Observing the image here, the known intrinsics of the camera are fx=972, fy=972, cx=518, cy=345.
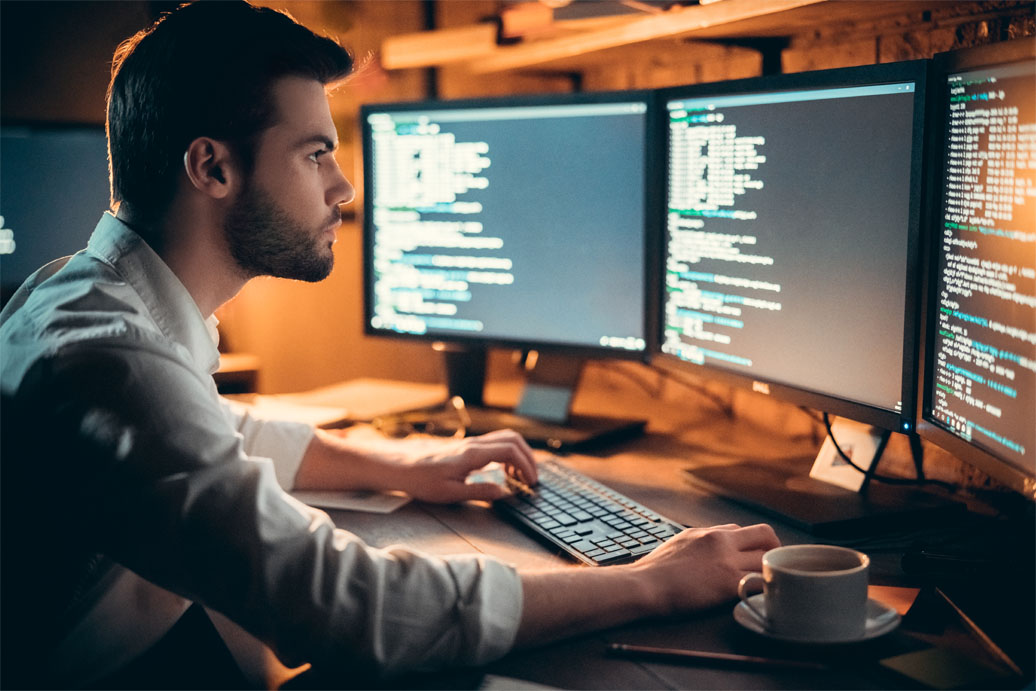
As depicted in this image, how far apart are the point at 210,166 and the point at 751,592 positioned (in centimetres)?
69

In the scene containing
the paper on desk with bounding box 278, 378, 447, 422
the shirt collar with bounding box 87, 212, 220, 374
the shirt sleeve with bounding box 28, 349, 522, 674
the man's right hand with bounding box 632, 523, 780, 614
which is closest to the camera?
the shirt sleeve with bounding box 28, 349, 522, 674

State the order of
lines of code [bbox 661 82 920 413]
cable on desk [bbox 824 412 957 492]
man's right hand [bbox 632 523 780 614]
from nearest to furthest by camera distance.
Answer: man's right hand [bbox 632 523 780 614] → lines of code [bbox 661 82 920 413] → cable on desk [bbox 824 412 957 492]

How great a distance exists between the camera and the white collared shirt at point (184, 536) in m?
0.74

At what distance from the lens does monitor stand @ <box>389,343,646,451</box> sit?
151cm

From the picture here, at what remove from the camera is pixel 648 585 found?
33.6 inches

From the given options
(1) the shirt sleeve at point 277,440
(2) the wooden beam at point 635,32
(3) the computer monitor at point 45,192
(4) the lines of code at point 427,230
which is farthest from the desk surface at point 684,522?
(3) the computer monitor at point 45,192

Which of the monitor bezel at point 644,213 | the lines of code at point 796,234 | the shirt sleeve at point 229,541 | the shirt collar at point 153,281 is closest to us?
the shirt sleeve at point 229,541

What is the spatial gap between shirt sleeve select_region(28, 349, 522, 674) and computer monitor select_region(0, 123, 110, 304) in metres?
1.16

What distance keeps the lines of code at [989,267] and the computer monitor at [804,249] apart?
0.15ft

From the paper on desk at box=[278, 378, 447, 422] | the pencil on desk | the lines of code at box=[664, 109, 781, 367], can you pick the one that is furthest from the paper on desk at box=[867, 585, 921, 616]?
the paper on desk at box=[278, 378, 447, 422]

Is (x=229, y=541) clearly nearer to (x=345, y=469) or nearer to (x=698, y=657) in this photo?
(x=698, y=657)

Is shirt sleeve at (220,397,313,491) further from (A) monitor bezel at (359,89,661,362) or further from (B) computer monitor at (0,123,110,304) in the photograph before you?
(B) computer monitor at (0,123,110,304)

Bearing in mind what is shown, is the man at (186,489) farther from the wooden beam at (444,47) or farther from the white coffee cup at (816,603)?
the wooden beam at (444,47)

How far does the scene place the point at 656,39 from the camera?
1.50 metres
